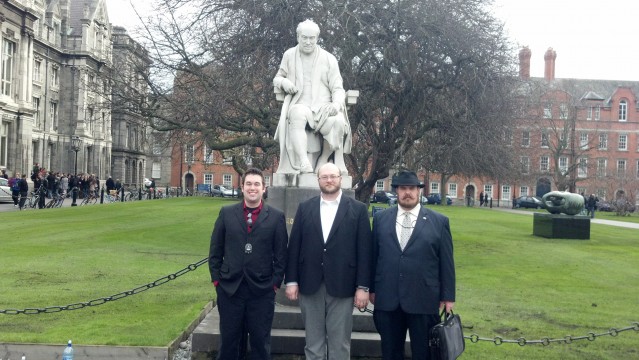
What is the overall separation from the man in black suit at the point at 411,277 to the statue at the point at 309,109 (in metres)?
2.45

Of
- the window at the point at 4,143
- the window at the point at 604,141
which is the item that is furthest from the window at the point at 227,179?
the window at the point at 604,141

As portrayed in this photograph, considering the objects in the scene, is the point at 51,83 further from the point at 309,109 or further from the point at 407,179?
the point at 407,179

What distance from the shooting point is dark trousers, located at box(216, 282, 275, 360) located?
5.41m

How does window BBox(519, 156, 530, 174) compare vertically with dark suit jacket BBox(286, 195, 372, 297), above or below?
above

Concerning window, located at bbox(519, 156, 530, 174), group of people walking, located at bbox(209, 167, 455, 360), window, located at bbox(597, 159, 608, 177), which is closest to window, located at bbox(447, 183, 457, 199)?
window, located at bbox(597, 159, 608, 177)

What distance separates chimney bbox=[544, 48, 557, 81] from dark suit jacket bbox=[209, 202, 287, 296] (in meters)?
73.3

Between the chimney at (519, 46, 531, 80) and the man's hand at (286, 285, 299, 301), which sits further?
the chimney at (519, 46, 531, 80)

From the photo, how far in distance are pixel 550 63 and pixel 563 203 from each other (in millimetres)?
54381

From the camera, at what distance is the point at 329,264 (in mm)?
5344

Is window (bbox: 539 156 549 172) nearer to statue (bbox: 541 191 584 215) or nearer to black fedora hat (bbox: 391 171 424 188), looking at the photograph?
statue (bbox: 541 191 584 215)

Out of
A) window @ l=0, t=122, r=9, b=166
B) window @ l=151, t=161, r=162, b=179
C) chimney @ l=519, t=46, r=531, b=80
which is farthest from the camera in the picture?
window @ l=151, t=161, r=162, b=179

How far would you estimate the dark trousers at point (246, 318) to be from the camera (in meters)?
5.41

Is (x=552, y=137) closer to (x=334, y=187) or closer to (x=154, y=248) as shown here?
(x=154, y=248)

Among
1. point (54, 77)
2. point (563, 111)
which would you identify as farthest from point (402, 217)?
point (54, 77)
